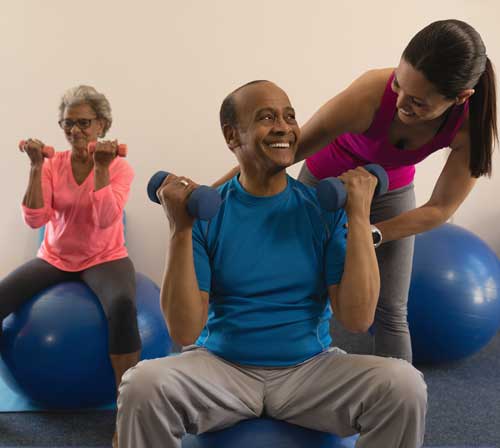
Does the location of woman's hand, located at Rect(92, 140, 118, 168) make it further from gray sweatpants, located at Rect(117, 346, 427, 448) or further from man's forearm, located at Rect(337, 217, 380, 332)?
man's forearm, located at Rect(337, 217, 380, 332)

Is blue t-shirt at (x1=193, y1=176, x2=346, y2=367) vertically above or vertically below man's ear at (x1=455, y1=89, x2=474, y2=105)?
below

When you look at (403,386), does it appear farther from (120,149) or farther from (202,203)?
(120,149)

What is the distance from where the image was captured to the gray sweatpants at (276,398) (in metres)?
1.24

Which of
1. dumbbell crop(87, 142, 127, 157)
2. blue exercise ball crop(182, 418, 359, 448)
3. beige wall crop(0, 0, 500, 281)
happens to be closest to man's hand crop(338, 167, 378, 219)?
blue exercise ball crop(182, 418, 359, 448)

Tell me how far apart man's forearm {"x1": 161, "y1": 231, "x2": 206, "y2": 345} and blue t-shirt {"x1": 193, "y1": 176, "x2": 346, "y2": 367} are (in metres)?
0.07

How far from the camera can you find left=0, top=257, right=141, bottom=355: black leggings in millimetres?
2160

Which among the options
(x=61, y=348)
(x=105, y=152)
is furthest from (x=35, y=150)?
(x=61, y=348)

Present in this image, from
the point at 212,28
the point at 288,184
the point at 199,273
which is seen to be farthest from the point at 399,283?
the point at 212,28

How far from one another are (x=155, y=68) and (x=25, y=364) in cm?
189

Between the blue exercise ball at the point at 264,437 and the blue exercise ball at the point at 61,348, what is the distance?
0.92 metres

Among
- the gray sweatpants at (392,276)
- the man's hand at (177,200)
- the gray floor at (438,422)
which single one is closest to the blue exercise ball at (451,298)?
the gray floor at (438,422)

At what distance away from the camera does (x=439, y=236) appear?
279 centimetres

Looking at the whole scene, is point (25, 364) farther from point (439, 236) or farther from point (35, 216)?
point (439, 236)

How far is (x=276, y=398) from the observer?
4.49 ft
